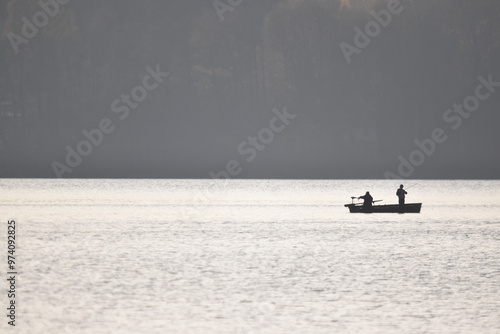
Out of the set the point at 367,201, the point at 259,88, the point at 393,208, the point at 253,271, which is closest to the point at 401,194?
the point at 367,201

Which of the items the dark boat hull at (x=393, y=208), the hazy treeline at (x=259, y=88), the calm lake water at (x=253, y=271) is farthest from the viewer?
the hazy treeline at (x=259, y=88)

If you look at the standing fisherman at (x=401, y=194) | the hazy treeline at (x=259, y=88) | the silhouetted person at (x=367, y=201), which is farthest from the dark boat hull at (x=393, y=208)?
the hazy treeline at (x=259, y=88)

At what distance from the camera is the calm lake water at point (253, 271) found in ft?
97.2

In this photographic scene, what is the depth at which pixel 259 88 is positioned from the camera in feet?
429

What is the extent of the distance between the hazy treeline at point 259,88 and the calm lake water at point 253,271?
3756cm

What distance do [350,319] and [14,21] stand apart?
93.4 m

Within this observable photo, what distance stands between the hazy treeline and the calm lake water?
3756cm

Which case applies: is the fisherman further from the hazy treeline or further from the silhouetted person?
the hazy treeline

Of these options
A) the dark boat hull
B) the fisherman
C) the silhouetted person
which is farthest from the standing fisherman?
the silhouetted person

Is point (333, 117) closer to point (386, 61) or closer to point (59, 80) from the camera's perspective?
point (386, 61)

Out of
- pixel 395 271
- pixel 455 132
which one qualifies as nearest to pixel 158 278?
pixel 395 271

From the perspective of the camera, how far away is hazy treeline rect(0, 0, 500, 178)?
11788 centimetres

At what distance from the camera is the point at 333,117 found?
12419cm

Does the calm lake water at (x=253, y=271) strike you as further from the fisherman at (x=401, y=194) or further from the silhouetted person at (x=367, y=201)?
the fisherman at (x=401, y=194)
